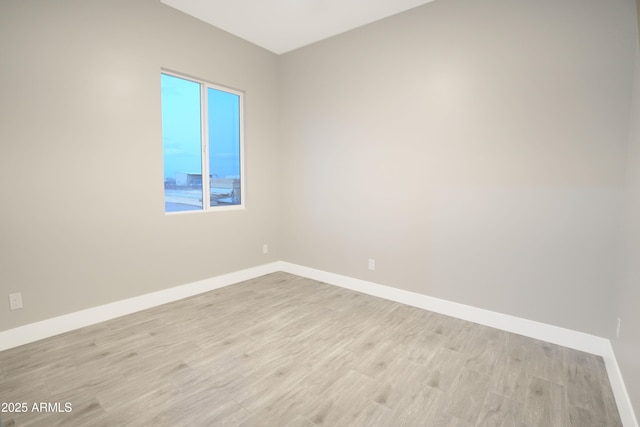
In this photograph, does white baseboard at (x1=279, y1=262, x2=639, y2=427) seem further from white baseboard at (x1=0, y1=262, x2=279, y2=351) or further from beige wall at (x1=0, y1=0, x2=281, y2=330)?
beige wall at (x1=0, y1=0, x2=281, y2=330)

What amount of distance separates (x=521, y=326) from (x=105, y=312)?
365cm

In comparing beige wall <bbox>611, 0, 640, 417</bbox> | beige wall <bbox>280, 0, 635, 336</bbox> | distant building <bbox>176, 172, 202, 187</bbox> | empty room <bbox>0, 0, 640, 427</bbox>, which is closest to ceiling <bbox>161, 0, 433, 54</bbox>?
empty room <bbox>0, 0, 640, 427</bbox>

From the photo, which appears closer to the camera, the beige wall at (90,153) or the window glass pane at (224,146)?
the beige wall at (90,153)

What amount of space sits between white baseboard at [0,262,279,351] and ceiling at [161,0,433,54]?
284 centimetres

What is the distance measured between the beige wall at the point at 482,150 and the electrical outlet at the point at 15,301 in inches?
113

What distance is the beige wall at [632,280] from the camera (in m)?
1.63

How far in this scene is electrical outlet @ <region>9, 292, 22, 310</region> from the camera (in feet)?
7.66

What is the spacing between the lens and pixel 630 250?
1863mm

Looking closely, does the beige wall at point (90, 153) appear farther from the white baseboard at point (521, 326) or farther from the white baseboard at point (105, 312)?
the white baseboard at point (521, 326)

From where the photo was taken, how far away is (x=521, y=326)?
264 cm

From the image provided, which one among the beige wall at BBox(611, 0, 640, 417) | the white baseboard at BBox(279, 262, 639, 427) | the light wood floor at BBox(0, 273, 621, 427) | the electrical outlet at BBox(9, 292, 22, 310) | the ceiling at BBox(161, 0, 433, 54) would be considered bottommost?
the light wood floor at BBox(0, 273, 621, 427)

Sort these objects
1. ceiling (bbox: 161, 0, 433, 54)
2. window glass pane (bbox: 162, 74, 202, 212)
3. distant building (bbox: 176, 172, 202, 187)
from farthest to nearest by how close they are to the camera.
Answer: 1. distant building (bbox: 176, 172, 202, 187)
2. window glass pane (bbox: 162, 74, 202, 212)
3. ceiling (bbox: 161, 0, 433, 54)

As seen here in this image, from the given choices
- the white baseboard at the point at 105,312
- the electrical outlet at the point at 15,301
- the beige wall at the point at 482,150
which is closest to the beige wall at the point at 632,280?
the beige wall at the point at 482,150

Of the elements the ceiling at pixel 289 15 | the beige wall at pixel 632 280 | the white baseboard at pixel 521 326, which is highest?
the ceiling at pixel 289 15
